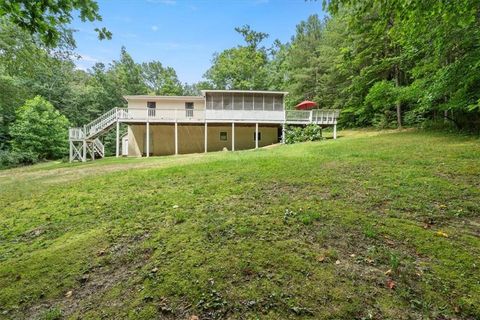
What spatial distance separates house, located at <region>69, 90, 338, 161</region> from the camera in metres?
18.8

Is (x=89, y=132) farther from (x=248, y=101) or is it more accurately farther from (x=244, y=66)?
(x=244, y=66)

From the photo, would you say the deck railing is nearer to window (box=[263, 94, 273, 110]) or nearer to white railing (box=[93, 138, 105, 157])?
window (box=[263, 94, 273, 110])

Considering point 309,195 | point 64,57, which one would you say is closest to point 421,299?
point 309,195

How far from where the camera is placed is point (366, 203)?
17.1 feet

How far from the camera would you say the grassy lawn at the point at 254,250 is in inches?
105

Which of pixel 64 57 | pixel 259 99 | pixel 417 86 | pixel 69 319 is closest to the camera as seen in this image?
pixel 69 319

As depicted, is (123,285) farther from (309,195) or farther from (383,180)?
(383,180)

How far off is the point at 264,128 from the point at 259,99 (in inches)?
128

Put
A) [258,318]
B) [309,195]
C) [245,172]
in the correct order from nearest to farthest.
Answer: [258,318] → [309,195] → [245,172]

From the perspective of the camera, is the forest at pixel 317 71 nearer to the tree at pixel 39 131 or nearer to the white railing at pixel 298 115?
the tree at pixel 39 131

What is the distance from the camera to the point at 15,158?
22250 millimetres

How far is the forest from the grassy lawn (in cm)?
292

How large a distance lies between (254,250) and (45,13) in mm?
3785

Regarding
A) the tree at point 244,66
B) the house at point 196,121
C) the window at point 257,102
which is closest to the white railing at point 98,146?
the house at point 196,121
